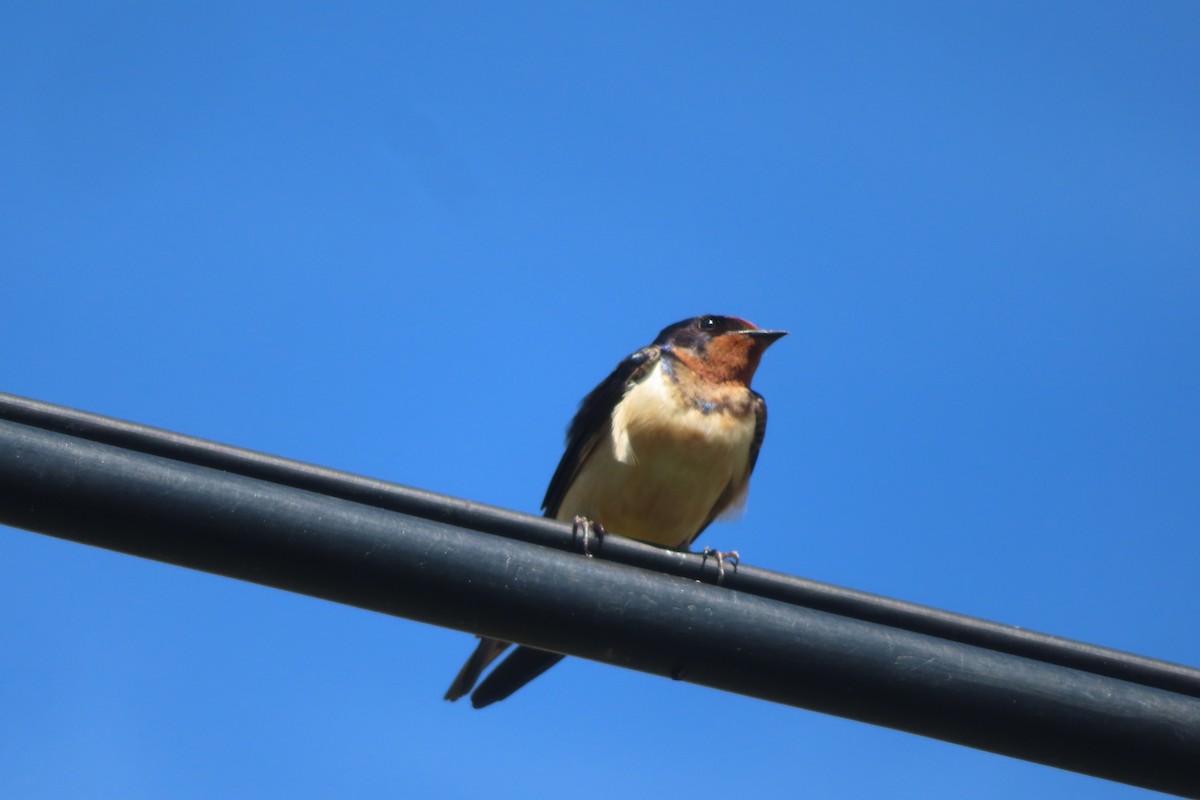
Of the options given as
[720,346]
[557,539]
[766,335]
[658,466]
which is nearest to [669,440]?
[658,466]

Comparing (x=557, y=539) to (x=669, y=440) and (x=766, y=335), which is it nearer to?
(x=669, y=440)

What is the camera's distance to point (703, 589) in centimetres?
276

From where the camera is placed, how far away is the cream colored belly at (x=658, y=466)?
6.68m

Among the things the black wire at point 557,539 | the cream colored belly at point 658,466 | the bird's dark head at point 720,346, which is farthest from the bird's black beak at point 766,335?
the black wire at point 557,539

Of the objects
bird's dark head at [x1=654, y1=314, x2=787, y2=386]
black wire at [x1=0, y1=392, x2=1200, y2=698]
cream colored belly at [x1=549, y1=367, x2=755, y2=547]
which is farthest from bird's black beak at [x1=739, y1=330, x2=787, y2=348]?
black wire at [x1=0, y1=392, x2=1200, y2=698]

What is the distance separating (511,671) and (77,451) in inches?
94.0

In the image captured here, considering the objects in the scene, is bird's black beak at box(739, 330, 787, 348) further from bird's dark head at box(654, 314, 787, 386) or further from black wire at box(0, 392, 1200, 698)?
black wire at box(0, 392, 1200, 698)

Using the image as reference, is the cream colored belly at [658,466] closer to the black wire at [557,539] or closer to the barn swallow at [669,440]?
the barn swallow at [669,440]

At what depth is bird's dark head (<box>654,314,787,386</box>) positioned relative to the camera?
284 inches

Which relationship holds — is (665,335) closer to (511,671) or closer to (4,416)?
(511,671)

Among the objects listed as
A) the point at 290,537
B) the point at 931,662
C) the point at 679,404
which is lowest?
the point at 290,537

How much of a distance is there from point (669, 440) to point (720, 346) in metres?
0.89

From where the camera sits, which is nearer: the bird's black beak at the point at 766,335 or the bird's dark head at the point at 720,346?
the bird's dark head at the point at 720,346

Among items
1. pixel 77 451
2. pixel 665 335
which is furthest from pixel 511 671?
pixel 665 335
